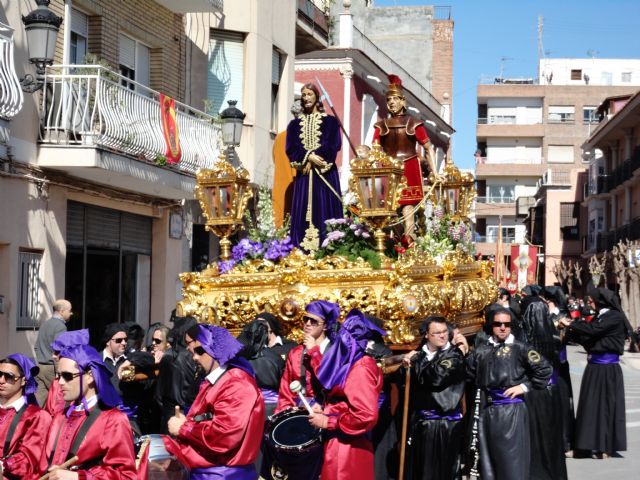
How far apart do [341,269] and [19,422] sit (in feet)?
14.1

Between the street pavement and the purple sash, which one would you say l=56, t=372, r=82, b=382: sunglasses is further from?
the street pavement

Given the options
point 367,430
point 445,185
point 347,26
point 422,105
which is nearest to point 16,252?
point 445,185

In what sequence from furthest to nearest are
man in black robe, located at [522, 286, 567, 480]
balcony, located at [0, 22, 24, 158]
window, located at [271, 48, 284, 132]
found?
window, located at [271, 48, 284, 132] → balcony, located at [0, 22, 24, 158] → man in black robe, located at [522, 286, 567, 480]

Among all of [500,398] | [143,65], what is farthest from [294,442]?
[143,65]

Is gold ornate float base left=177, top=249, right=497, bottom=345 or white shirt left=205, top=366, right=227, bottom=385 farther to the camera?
gold ornate float base left=177, top=249, right=497, bottom=345

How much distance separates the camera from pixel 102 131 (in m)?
15.0

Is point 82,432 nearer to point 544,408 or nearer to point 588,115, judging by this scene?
point 544,408

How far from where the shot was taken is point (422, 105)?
125 feet

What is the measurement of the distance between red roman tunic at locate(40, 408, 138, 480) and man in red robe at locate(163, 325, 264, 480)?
632mm

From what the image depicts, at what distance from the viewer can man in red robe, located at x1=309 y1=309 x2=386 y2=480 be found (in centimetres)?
723

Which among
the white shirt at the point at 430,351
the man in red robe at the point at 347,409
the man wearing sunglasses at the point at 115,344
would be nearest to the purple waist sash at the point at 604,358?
the white shirt at the point at 430,351

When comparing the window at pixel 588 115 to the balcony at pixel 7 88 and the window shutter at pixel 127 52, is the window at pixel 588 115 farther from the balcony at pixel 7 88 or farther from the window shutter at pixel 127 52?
the balcony at pixel 7 88

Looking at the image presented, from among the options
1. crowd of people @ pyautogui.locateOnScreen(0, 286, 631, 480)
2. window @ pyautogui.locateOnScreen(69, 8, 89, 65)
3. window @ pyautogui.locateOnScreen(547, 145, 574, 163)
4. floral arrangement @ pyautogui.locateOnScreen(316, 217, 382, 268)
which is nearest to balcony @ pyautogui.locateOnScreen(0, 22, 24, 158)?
crowd of people @ pyautogui.locateOnScreen(0, 286, 631, 480)

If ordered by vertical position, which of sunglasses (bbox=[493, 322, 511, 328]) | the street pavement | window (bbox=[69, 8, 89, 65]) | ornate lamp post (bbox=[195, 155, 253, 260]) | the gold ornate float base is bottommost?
the street pavement
